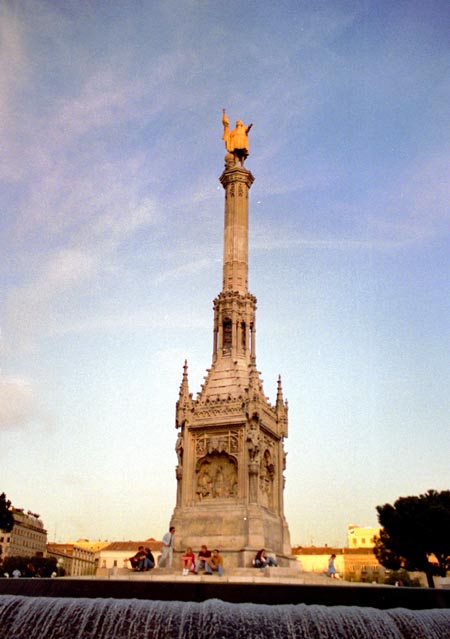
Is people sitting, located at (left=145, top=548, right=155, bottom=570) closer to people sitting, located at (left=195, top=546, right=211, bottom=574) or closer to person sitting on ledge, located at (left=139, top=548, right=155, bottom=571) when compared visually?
person sitting on ledge, located at (left=139, top=548, right=155, bottom=571)

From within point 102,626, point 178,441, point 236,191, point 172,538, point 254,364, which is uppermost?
point 236,191

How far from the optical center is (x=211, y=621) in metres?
17.2

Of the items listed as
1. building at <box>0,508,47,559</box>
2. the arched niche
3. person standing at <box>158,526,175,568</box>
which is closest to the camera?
person standing at <box>158,526,175,568</box>

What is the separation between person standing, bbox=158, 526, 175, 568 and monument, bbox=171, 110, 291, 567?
187 centimetres

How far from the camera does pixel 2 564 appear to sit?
81.4m

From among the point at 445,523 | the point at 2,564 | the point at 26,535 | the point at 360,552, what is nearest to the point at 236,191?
the point at 445,523

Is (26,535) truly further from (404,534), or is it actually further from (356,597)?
(356,597)

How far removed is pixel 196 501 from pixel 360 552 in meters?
104

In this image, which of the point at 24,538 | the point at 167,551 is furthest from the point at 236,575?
the point at 24,538

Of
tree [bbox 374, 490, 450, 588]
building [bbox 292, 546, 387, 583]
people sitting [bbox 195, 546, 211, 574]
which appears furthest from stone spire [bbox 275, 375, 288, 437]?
building [bbox 292, 546, 387, 583]

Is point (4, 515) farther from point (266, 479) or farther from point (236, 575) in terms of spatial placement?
point (236, 575)

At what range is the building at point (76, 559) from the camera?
115 meters

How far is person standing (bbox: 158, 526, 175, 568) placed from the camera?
94.9 feet

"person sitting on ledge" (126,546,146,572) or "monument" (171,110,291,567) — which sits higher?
"monument" (171,110,291,567)
